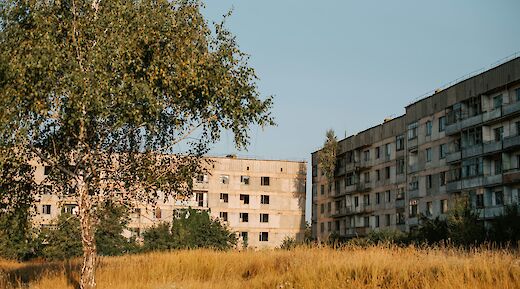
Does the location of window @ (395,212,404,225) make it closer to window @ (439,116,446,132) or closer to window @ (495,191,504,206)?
window @ (439,116,446,132)

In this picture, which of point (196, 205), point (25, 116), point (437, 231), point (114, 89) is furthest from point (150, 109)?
point (196, 205)

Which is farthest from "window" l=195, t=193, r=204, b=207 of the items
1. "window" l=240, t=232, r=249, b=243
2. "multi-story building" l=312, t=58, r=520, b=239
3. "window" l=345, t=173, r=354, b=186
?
"window" l=345, t=173, r=354, b=186

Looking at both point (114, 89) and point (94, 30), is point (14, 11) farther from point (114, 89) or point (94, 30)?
point (114, 89)

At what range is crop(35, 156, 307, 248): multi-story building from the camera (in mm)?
110562

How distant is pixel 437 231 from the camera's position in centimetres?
6375

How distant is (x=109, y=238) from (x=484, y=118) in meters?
41.2

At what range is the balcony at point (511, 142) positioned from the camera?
61.4 meters

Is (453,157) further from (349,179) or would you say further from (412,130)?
(349,179)

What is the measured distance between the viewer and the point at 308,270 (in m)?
23.7

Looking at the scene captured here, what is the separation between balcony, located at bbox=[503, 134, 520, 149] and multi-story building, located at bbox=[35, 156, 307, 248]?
176 feet

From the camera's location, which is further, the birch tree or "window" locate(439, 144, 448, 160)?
"window" locate(439, 144, 448, 160)

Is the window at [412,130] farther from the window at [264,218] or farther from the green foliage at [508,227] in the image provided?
A: the window at [264,218]

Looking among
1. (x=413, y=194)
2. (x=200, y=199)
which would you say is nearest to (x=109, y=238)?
(x=413, y=194)

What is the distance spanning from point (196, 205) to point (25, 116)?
3443 inches
